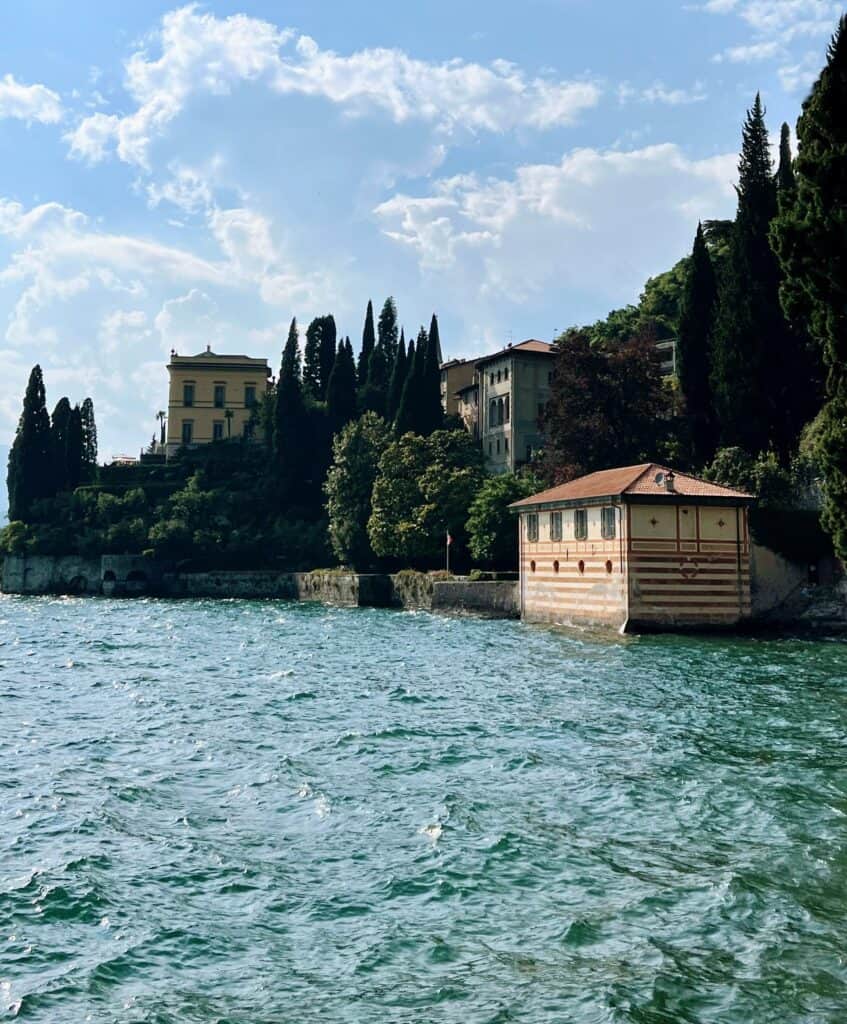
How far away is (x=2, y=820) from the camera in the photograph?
1181 centimetres

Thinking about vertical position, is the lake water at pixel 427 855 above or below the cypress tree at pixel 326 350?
below

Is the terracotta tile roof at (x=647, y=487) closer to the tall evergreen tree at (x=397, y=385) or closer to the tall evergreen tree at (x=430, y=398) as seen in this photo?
the tall evergreen tree at (x=430, y=398)

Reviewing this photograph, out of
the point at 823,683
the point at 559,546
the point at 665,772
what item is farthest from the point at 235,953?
the point at 559,546

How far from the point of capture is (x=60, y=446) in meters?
88.9

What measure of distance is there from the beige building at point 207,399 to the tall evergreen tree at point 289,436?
18202 mm

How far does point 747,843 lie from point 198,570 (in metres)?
69.9

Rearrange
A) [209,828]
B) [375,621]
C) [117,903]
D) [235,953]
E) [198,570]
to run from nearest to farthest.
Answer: [235,953] < [117,903] < [209,828] < [375,621] < [198,570]

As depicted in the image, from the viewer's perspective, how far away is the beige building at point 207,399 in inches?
4023

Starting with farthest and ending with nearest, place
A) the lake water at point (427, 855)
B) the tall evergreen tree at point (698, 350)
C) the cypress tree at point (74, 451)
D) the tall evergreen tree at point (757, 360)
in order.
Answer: the cypress tree at point (74, 451) → the tall evergreen tree at point (698, 350) → the tall evergreen tree at point (757, 360) → the lake water at point (427, 855)

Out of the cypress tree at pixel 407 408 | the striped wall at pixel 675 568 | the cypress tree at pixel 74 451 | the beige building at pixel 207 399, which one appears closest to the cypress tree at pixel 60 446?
the cypress tree at pixel 74 451

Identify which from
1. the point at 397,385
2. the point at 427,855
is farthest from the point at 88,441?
the point at 427,855

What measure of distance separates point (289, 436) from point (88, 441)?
80.1 feet

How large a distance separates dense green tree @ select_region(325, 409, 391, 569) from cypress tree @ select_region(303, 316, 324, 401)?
26681 mm

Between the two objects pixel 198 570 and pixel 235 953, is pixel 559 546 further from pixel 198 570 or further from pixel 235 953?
pixel 198 570
